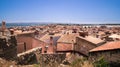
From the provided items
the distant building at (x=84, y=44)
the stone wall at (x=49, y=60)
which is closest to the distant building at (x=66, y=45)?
the distant building at (x=84, y=44)

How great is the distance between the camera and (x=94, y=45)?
108 feet

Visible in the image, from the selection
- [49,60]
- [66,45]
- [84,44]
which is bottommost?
[66,45]

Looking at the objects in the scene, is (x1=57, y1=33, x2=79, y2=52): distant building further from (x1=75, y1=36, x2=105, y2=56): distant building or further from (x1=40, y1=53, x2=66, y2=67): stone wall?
(x1=40, y1=53, x2=66, y2=67): stone wall

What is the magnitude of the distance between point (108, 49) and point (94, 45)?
8612 mm

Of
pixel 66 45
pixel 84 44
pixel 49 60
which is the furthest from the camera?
pixel 66 45

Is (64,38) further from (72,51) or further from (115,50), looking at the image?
(115,50)

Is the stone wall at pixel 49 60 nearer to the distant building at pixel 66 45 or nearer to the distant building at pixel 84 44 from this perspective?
the distant building at pixel 66 45

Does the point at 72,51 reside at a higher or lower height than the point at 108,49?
lower

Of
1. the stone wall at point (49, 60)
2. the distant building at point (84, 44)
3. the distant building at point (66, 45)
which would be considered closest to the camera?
the stone wall at point (49, 60)

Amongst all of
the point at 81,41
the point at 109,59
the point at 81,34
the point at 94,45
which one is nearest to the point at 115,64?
the point at 109,59

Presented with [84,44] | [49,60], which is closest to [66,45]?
[84,44]

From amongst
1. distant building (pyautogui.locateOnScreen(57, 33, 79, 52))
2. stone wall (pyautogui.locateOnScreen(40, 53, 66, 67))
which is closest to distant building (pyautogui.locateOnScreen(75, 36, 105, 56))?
distant building (pyautogui.locateOnScreen(57, 33, 79, 52))

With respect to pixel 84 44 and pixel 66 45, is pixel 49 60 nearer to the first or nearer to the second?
pixel 84 44

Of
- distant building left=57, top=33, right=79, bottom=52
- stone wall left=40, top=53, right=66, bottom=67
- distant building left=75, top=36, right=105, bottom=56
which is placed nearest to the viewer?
stone wall left=40, top=53, right=66, bottom=67
